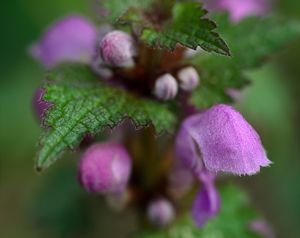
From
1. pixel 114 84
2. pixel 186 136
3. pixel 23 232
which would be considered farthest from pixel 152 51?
pixel 23 232

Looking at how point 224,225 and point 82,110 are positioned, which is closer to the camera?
point 82,110

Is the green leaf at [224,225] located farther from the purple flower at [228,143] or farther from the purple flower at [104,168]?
the purple flower at [228,143]

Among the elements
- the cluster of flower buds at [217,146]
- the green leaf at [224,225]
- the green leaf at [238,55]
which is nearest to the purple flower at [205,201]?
the cluster of flower buds at [217,146]

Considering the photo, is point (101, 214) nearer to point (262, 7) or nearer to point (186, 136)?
point (262, 7)

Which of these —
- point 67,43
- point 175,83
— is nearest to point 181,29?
point 175,83

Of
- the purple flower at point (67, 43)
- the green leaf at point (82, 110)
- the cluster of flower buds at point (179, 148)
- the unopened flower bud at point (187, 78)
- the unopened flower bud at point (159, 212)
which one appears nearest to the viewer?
the green leaf at point (82, 110)

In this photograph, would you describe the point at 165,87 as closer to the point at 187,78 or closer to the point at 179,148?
the point at 187,78

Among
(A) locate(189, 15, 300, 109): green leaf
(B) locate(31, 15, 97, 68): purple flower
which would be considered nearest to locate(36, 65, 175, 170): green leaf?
(A) locate(189, 15, 300, 109): green leaf
